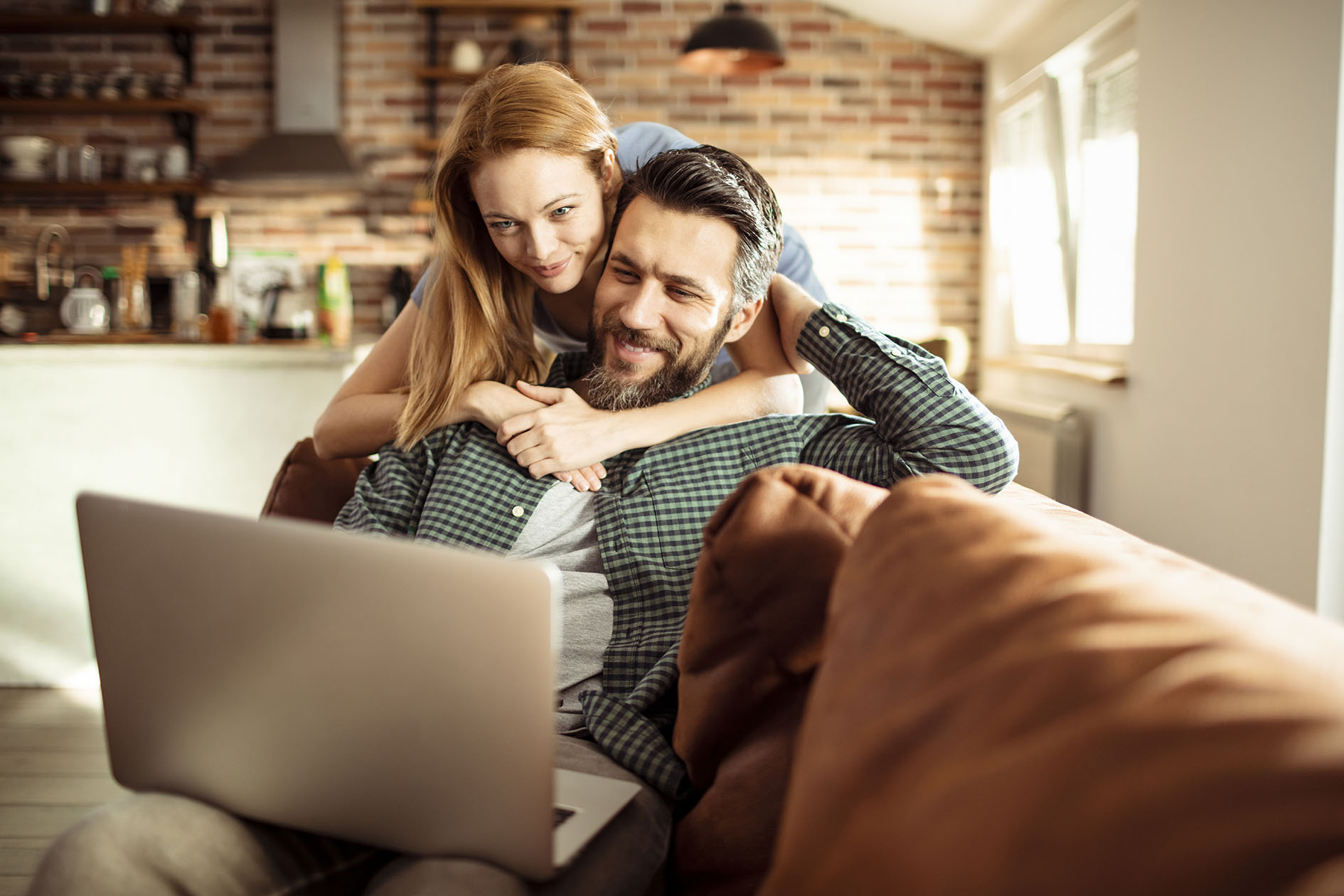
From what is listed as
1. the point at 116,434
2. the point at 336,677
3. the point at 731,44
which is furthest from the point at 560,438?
the point at 731,44

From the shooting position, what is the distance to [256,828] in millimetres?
802

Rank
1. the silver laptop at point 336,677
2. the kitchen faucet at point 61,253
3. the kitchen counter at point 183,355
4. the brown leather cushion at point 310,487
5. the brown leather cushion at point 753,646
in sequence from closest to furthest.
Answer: the silver laptop at point 336,677 → the brown leather cushion at point 753,646 → the brown leather cushion at point 310,487 → the kitchen counter at point 183,355 → the kitchen faucet at point 61,253

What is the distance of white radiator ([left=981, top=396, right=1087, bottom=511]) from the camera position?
12.3 ft

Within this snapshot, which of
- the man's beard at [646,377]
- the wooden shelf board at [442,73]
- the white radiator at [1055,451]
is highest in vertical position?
the wooden shelf board at [442,73]

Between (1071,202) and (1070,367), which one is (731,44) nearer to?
(1071,202)

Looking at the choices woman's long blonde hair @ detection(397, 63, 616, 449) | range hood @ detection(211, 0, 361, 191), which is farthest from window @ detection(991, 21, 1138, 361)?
range hood @ detection(211, 0, 361, 191)

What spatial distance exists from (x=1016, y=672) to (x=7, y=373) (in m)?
3.29

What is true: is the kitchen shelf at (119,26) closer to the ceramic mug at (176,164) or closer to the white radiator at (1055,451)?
the ceramic mug at (176,164)

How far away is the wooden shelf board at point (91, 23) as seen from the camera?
4668 mm

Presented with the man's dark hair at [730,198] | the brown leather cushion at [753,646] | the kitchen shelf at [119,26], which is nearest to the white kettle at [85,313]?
the kitchen shelf at [119,26]

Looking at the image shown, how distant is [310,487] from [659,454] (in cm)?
65

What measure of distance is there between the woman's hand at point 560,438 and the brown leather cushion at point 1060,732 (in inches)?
26.6

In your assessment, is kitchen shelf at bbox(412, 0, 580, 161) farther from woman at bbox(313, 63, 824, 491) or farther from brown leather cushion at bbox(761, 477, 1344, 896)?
brown leather cushion at bbox(761, 477, 1344, 896)

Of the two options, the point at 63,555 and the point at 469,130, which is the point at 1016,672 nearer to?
the point at 469,130
